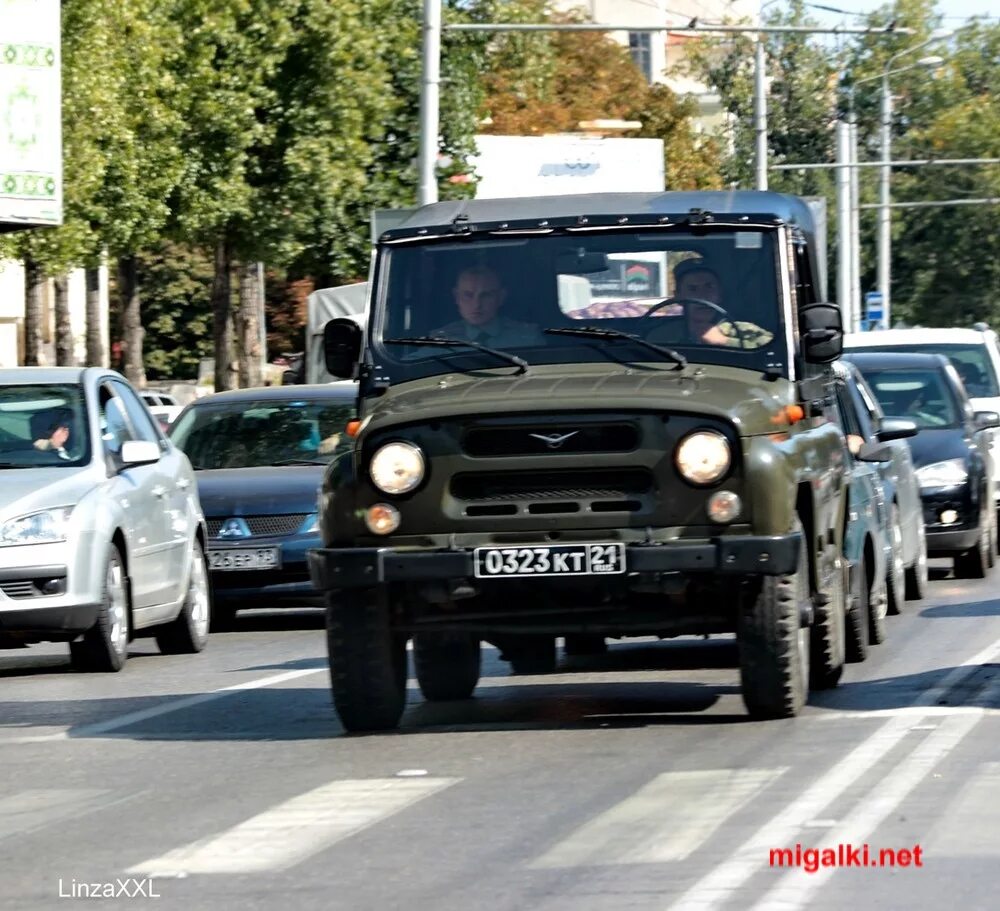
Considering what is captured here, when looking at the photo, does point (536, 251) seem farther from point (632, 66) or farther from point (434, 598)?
point (632, 66)

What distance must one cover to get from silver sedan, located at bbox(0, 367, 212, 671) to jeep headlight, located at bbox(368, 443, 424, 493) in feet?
13.3

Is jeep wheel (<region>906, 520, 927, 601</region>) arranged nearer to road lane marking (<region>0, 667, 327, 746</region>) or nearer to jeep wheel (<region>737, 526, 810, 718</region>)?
road lane marking (<region>0, 667, 327, 746</region>)

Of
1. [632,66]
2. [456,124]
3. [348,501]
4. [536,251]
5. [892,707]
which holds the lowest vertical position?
[892,707]

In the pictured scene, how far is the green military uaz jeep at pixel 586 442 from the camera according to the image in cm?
952

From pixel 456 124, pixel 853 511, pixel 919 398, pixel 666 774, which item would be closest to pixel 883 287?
pixel 456 124

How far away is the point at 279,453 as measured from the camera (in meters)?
18.0

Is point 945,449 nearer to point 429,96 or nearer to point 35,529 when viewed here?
point 35,529

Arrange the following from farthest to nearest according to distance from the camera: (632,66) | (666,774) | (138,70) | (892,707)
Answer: (632,66) < (138,70) < (892,707) < (666,774)

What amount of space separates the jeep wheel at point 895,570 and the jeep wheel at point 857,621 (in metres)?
2.60

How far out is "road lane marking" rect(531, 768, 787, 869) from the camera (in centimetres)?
707

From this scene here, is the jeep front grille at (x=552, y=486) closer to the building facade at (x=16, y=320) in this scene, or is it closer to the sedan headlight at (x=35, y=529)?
the sedan headlight at (x=35, y=529)

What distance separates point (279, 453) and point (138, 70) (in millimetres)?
29202

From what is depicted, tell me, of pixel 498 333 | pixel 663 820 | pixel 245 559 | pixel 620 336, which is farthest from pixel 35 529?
pixel 663 820

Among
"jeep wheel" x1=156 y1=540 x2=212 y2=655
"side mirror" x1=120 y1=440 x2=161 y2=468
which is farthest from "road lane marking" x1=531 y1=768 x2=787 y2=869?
"jeep wheel" x1=156 y1=540 x2=212 y2=655
